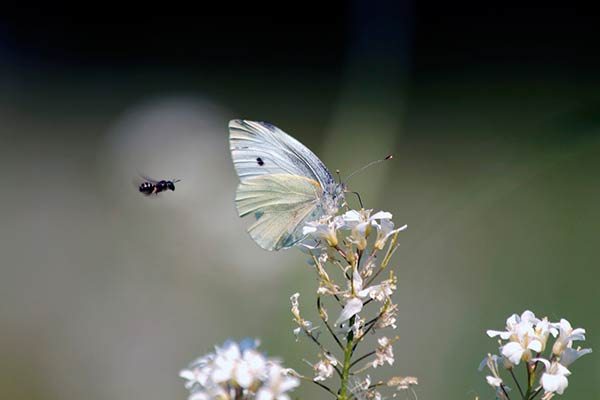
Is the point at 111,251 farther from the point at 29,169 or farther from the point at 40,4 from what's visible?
the point at 40,4

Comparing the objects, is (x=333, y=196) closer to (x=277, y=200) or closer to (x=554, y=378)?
(x=277, y=200)

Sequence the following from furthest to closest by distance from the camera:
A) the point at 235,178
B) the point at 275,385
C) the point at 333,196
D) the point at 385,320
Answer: the point at 235,178, the point at 333,196, the point at 385,320, the point at 275,385

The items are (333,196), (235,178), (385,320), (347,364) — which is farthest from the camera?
(235,178)

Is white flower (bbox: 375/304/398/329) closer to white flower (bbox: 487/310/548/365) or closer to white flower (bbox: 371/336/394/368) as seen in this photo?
white flower (bbox: 371/336/394/368)

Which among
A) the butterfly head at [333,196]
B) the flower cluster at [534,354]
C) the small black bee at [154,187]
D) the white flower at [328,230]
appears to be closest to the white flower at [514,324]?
the flower cluster at [534,354]

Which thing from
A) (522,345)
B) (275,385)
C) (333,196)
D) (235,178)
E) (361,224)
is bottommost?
(275,385)

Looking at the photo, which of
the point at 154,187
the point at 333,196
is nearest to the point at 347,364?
the point at 333,196
